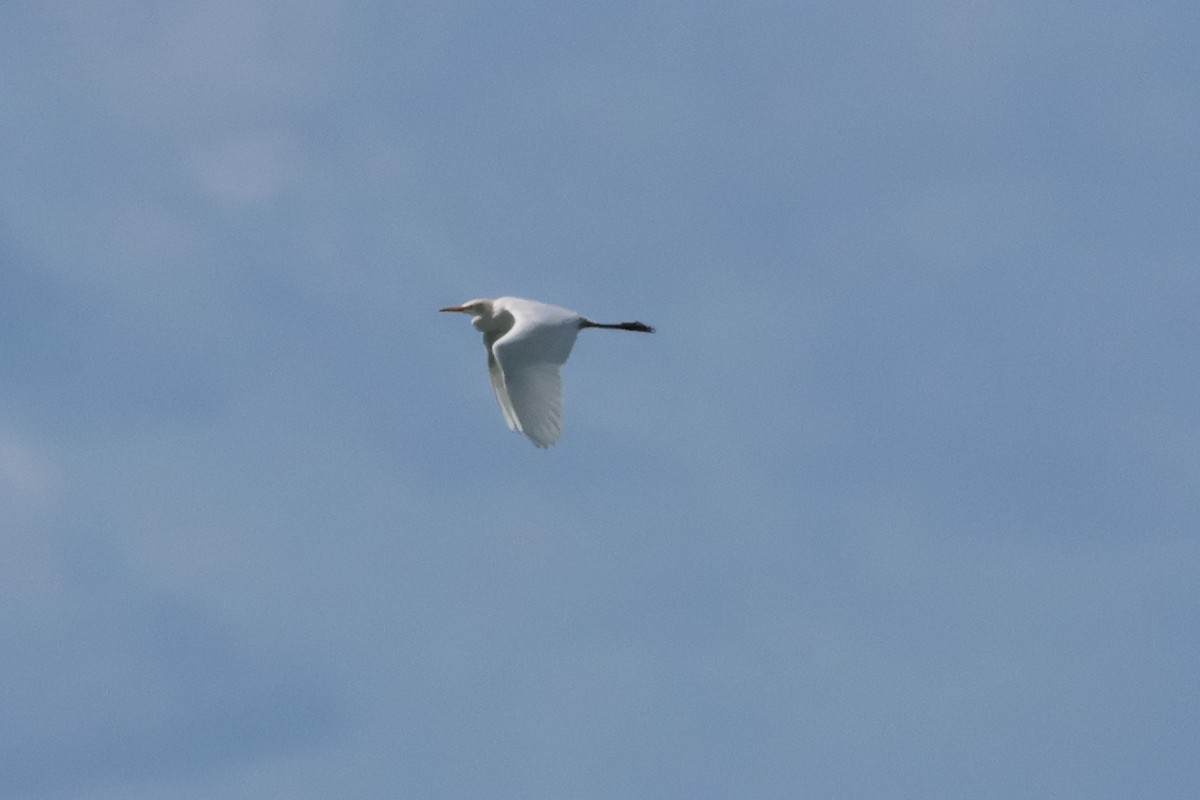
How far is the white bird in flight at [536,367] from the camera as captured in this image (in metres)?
40.0

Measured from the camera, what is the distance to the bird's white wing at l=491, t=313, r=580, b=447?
39969 mm

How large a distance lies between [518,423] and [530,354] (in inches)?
52.2

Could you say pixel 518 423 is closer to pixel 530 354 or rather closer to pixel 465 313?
pixel 530 354

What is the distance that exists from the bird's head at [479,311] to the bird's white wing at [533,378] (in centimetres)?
368

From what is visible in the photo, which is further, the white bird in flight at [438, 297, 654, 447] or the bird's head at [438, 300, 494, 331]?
the bird's head at [438, 300, 494, 331]

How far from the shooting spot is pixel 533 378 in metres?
40.2

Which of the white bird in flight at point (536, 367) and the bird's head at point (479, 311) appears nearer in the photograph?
the white bird in flight at point (536, 367)

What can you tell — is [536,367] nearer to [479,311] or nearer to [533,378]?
[533,378]

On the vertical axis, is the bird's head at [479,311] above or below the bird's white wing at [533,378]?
above

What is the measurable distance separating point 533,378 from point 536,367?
0.72ft

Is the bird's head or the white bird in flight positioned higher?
the bird's head

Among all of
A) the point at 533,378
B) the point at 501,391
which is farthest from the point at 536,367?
the point at 501,391

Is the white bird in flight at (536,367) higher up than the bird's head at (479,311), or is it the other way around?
the bird's head at (479,311)

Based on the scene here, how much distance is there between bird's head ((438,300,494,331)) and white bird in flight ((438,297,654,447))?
271 centimetres
